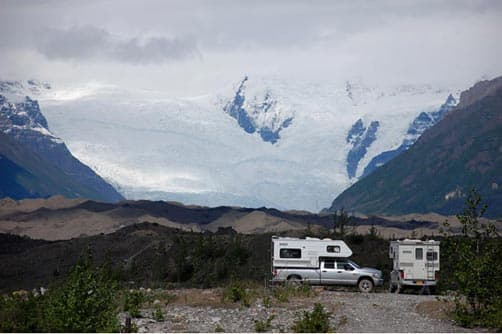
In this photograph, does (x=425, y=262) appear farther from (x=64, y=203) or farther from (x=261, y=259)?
(x=64, y=203)

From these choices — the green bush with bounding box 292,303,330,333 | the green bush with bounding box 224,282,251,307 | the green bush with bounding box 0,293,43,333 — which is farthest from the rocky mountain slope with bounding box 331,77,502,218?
the green bush with bounding box 0,293,43,333

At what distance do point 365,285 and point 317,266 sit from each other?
1976 mm

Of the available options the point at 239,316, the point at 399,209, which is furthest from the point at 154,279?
the point at 399,209

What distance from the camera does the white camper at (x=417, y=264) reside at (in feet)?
121

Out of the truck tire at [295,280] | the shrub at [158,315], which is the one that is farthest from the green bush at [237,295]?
the truck tire at [295,280]

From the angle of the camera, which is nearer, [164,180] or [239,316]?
[239,316]

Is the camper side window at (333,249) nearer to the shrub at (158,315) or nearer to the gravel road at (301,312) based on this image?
the gravel road at (301,312)

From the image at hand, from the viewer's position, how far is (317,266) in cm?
3812

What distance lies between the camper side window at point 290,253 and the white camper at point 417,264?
12.5ft

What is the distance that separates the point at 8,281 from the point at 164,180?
427ft

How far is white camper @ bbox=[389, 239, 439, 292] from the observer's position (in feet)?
121

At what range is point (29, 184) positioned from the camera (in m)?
174

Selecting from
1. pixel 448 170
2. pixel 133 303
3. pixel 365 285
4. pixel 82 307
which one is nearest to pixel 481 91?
pixel 448 170

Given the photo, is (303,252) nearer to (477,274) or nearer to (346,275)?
(346,275)
